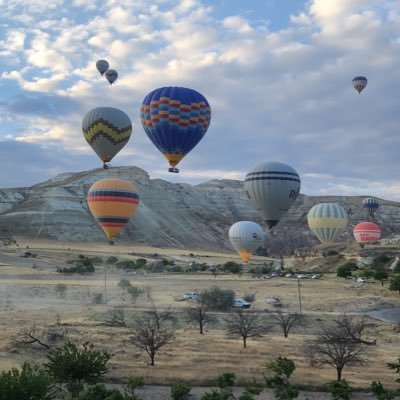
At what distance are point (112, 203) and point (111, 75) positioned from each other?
33.7m

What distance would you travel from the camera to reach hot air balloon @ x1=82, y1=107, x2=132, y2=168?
201ft

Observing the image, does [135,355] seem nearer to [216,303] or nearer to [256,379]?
[256,379]

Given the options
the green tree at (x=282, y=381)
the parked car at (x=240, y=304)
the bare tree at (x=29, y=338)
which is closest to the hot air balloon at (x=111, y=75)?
the parked car at (x=240, y=304)

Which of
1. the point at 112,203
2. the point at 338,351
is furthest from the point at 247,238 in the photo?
the point at 338,351

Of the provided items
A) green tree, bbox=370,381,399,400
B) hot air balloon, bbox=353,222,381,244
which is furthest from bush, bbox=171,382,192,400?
hot air balloon, bbox=353,222,381,244

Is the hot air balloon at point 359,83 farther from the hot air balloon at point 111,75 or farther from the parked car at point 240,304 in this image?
the parked car at point 240,304

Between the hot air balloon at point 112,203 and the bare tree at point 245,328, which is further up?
the hot air balloon at point 112,203

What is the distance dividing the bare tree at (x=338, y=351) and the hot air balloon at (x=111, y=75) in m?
60.2

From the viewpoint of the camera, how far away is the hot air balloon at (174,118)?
47094 millimetres

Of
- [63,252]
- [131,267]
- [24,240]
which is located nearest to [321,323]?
[131,267]

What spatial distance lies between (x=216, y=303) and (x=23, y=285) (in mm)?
26960

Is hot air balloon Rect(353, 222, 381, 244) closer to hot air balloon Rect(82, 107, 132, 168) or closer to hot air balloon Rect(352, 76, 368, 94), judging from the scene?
hot air balloon Rect(352, 76, 368, 94)

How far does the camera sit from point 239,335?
3525cm

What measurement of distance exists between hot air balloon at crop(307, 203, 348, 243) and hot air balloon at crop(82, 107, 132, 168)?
43.0m
